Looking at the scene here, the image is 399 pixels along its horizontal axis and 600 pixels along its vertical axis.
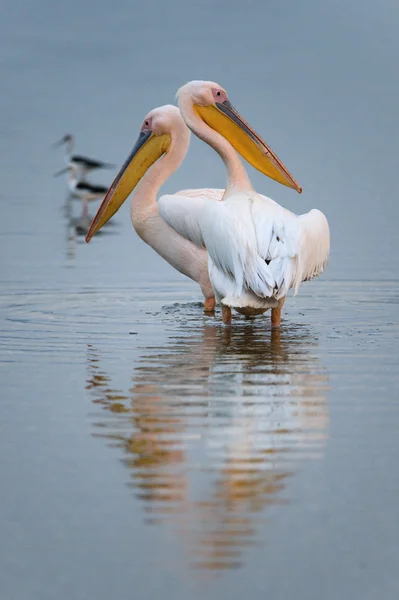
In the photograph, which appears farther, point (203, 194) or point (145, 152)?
point (145, 152)

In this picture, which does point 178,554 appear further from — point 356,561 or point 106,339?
point 106,339

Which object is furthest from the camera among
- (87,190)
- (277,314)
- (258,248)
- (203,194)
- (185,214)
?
(87,190)

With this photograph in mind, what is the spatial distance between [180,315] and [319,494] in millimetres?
4109

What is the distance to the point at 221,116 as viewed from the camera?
8.30 meters

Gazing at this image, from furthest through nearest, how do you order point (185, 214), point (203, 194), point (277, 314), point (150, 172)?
1. point (150, 172)
2. point (203, 194)
3. point (185, 214)
4. point (277, 314)

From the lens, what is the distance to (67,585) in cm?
336

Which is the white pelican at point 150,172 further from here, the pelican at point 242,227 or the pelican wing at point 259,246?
the pelican wing at point 259,246

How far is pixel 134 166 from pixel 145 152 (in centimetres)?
11

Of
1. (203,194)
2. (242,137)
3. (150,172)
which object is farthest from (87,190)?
(242,137)

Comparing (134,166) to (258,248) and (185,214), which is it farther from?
(258,248)

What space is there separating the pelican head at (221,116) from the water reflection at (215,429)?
1.71 meters

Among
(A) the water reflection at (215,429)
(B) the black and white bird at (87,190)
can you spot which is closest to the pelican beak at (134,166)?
(A) the water reflection at (215,429)

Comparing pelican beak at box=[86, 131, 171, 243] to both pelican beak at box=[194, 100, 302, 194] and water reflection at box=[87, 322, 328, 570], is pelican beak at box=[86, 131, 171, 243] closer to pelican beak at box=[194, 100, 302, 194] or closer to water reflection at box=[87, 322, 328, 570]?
pelican beak at box=[194, 100, 302, 194]

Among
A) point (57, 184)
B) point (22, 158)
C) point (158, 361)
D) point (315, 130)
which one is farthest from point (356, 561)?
point (315, 130)
